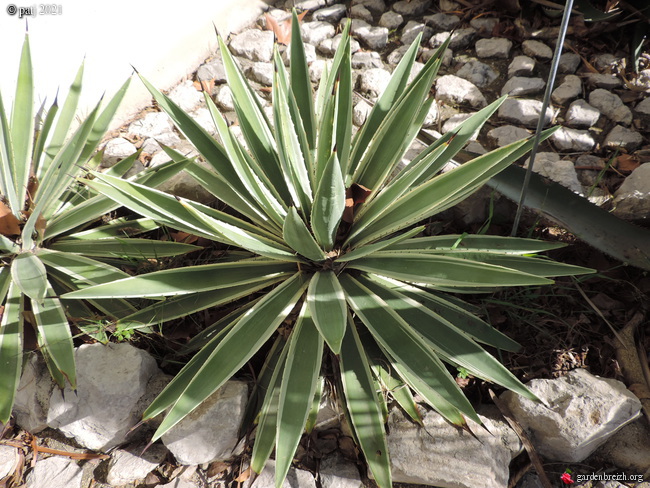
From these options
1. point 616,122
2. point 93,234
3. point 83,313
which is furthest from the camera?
point 616,122

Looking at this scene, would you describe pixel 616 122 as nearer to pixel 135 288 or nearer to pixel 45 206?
pixel 135 288

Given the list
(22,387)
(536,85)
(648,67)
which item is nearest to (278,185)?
(22,387)

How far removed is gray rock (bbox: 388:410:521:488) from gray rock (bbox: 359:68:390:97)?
170cm

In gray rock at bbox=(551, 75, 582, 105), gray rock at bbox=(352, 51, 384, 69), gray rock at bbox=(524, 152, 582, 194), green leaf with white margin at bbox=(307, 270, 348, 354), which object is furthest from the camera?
gray rock at bbox=(352, 51, 384, 69)

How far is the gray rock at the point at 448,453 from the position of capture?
1290 mm

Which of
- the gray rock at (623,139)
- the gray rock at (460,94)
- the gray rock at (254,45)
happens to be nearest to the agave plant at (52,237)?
the gray rock at (254,45)

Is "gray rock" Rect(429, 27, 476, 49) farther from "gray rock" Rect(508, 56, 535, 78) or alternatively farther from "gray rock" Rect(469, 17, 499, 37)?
"gray rock" Rect(508, 56, 535, 78)

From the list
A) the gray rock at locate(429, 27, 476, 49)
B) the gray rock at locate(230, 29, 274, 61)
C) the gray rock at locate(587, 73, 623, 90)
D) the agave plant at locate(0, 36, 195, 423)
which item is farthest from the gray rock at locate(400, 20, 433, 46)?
the agave plant at locate(0, 36, 195, 423)

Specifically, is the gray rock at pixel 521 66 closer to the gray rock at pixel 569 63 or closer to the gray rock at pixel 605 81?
the gray rock at pixel 569 63

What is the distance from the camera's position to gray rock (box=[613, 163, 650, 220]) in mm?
1707

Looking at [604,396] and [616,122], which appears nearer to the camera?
[604,396]

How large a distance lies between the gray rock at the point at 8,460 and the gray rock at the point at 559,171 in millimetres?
2269

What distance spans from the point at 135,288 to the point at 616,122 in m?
2.35

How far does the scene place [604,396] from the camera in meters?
1.38
